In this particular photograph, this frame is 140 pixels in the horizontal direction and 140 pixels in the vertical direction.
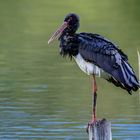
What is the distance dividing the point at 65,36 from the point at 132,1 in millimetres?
26515

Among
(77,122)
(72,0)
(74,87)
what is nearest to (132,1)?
(72,0)

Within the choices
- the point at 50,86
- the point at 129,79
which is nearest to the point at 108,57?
the point at 129,79

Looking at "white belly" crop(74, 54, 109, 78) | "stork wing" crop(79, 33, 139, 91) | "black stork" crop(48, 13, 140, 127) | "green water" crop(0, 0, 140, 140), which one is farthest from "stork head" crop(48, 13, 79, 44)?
"green water" crop(0, 0, 140, 140)

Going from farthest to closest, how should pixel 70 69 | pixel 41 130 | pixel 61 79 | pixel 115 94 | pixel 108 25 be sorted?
pixel 108 25 → pixel 70 69 → pixel 61 79 → pixel 115 94 → pixel 41 130

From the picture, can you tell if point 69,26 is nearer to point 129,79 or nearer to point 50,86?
point 129,79

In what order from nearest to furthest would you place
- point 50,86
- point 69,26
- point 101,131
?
1. point 101,131
2. point 69,26
3. point 50,86

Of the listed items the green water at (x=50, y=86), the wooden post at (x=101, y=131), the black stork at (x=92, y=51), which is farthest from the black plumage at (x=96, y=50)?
the green water at (x=50, y=86)

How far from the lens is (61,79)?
70.9 ft

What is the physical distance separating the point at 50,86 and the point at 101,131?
381 inches

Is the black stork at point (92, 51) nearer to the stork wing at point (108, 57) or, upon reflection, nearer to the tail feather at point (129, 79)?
the stork wing at point (108, 57)

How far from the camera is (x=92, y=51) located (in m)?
12.7

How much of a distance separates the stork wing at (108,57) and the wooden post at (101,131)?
3.12 feet

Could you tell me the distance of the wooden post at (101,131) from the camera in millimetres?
10992

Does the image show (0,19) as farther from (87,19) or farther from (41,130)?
(41,130)
